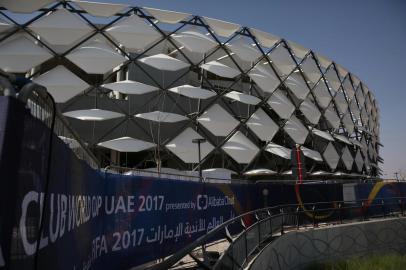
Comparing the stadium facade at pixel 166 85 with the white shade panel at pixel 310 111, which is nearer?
the stadium facade at pixel 166 85

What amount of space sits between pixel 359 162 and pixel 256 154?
17195 mm

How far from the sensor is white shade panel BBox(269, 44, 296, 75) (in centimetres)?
2878

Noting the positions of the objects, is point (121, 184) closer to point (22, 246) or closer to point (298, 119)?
point (22, 246)

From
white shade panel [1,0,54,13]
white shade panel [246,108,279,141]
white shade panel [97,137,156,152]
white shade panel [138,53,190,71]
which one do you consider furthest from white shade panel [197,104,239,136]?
white shade panel [1,0,54,13]

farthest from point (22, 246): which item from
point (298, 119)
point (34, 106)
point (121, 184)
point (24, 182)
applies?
point (298, 119)

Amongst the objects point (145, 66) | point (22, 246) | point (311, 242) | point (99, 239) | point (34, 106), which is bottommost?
point (311, 242)

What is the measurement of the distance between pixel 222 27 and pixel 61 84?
11.8 m

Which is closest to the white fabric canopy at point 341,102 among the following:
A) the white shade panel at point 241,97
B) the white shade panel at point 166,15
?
the white shade panel at point 241,97

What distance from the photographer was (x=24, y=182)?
1653 mm

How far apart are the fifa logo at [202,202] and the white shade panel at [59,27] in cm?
1579

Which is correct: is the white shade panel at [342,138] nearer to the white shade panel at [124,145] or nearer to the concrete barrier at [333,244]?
the white shade panel at [124,145]

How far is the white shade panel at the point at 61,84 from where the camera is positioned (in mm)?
20078

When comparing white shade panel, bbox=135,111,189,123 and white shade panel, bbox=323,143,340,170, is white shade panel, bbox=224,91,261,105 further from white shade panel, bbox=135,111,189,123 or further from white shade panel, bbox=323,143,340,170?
white shade panel, bbox=323,143,340,170

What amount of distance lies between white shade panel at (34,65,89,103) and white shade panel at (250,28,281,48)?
45.9 feet
